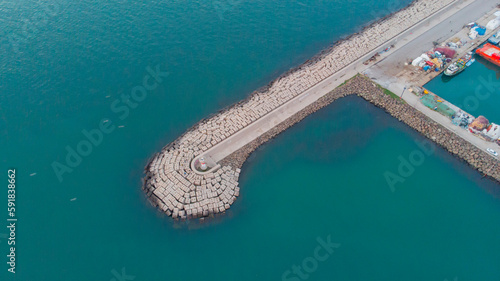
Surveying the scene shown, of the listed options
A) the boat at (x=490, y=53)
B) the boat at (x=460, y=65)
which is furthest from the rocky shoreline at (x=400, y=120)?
the boat at (x=490, y=53)

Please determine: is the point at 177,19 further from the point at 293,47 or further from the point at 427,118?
the point at 427,118

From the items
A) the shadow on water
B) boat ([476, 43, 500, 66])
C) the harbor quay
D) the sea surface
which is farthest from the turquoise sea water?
the sea surface

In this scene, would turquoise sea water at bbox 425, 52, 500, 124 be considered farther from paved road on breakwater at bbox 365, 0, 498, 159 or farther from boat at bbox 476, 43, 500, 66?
paved road on breakwater at bbox 365, 0, 498, 159

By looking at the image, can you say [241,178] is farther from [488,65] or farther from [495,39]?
[495,39]

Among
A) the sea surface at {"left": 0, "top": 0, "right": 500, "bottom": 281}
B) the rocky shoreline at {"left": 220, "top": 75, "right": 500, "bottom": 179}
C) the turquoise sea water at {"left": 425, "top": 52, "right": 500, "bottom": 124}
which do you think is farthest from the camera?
the turquoise sea water at {"left": 425, "top": 52, "right": 500, "bottom": 124}

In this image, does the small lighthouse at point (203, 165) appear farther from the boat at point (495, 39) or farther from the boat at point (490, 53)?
the boat at point (495, 39)

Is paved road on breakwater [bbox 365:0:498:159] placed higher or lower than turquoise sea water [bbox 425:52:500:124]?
higher

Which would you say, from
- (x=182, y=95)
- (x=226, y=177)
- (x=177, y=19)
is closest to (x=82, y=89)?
(x=182, y=95)
